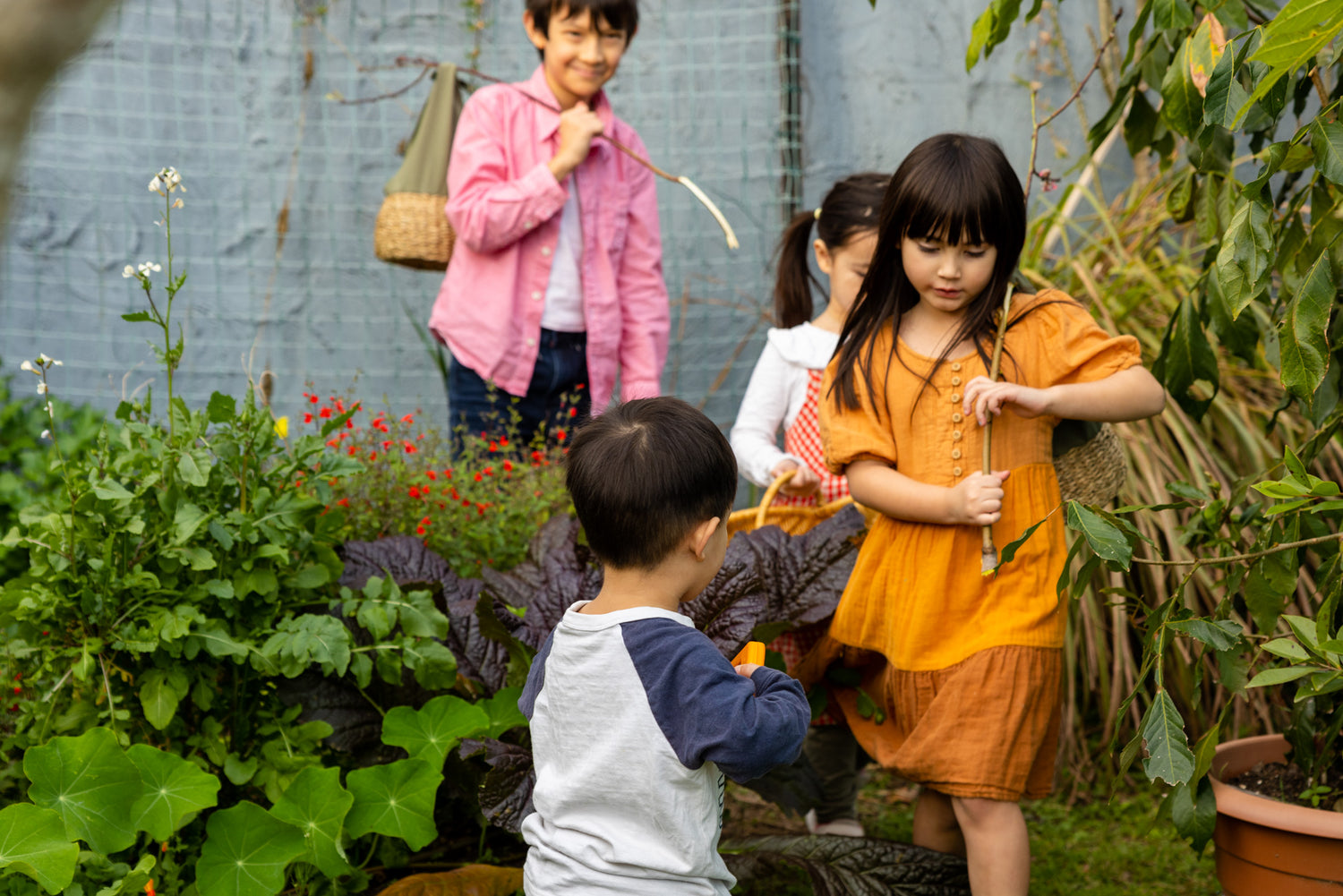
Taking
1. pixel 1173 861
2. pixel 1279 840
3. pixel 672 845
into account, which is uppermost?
pixel 672 845

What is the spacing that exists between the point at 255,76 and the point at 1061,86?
311 centimetres

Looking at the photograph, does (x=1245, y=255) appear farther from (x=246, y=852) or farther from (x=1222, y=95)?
(x=246, y=852)

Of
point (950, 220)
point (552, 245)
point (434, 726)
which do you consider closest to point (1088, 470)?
point (950, 220)

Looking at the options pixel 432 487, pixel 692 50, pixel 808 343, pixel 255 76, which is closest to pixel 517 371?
pixel 432 487

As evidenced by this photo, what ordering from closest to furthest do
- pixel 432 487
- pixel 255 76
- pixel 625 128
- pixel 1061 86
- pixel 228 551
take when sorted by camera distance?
pixel 228 551, pixel 432 487, pixel 625 128, pixel 1061 86, pixel 255 76

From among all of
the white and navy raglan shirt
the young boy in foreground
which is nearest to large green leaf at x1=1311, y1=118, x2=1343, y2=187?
the young boy in foreground

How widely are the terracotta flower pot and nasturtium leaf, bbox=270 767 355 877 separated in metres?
1.45

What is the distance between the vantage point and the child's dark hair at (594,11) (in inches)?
128

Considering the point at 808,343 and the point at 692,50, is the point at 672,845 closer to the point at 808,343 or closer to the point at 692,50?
the point at 808,343

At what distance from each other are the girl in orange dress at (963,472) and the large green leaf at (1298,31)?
2.62ft

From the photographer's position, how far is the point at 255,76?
4715 mm

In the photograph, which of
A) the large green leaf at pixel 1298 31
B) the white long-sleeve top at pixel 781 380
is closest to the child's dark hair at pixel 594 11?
the white long-sleeve top at pixel 781 380

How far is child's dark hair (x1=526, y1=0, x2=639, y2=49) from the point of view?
3.26 m

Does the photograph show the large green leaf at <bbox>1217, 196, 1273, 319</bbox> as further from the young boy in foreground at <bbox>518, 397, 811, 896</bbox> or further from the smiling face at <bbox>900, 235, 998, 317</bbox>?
the young boy in foreground at <bbox>518, 397, 811, 896</bbox>
